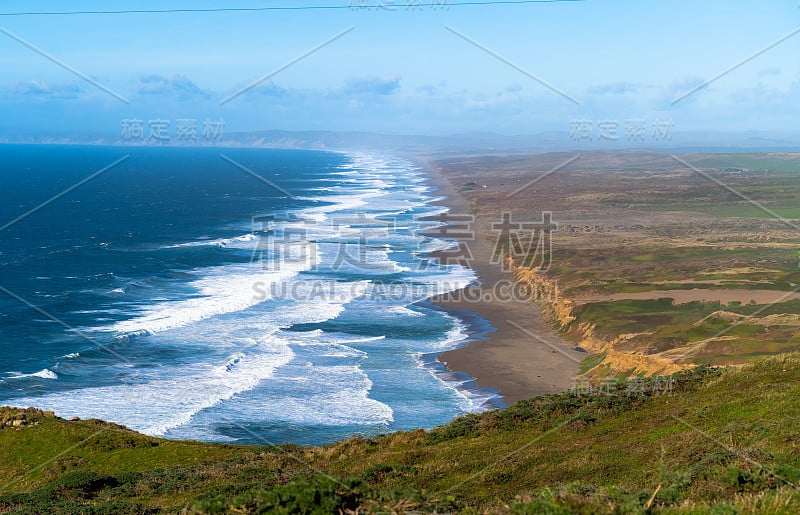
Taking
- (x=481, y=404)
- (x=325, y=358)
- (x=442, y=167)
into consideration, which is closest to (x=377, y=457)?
(x=481, y=404)

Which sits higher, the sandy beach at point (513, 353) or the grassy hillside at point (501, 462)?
the grassy hillside at point (501, 462)

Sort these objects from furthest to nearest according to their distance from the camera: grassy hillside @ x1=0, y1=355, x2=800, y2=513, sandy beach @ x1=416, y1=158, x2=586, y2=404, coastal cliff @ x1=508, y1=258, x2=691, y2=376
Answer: sandy beach @ x1=416, y1=158, x2=586, y2=404
coastal cliff @ x1=508, y1=258, x2=691, y2=376
grassy hillside @ x1=0, y1=355, x2=800, y2=513

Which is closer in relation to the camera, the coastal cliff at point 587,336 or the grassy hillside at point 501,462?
the grassy hillside at point 501,462

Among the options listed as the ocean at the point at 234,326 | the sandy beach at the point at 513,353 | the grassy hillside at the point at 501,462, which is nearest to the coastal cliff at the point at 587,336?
the sandy beach at the point at 513,353

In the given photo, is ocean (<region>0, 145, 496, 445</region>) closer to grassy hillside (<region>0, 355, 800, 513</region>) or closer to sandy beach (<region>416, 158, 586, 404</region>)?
sandy beach (<region>416, 158, 586, 404</region>)

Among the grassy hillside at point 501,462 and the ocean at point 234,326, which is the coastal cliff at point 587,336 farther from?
the grassy hillside at point 501,462

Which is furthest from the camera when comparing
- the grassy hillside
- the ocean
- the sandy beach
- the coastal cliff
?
the sandy beach

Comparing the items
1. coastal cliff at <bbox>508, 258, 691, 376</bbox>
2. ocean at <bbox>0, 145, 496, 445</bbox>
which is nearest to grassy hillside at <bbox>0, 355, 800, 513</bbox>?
ocean at <bbox>0, 145, 496, 445</bbox>
